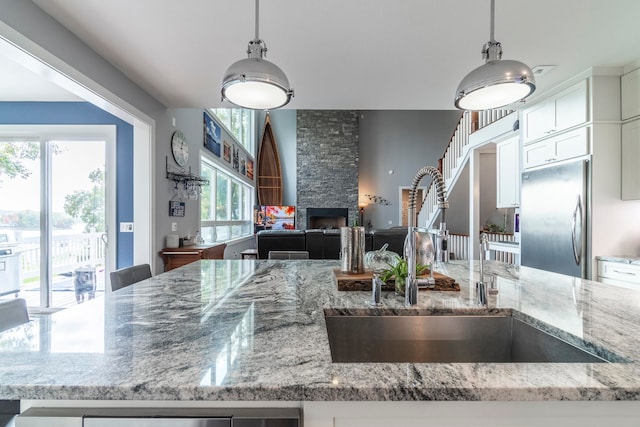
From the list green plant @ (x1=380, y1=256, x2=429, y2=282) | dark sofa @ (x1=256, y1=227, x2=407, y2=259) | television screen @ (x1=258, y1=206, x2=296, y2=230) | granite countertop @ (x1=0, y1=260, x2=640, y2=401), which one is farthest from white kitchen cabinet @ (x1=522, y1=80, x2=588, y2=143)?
television screen @ (x1=258, y1=206, x2=296, y2=230)

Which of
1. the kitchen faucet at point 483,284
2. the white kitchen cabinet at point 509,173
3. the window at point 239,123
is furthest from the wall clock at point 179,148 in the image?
the white kitchen cabinet at point 509,173

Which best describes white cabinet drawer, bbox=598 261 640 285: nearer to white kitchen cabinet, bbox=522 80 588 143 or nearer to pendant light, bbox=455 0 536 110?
white kitchen cabinet, bbox=522 80 588 143

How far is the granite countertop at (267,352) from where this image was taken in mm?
540

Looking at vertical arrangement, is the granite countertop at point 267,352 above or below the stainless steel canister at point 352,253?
below

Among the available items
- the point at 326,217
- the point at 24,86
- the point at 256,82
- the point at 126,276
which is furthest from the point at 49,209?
the point at 326,217

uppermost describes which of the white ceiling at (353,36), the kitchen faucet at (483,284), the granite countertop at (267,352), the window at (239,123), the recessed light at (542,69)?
the window at (239,123)

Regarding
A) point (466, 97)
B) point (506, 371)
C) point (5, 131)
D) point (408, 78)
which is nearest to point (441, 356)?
point (506, 371)

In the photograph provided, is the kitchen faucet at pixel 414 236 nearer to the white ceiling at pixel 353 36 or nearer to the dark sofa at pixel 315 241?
the white ceiling at pixel 353 36

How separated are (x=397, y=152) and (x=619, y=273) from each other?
25.9ft

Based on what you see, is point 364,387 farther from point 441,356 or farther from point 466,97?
point 466,97

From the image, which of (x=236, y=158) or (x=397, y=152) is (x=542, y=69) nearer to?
(x=236, y=158)

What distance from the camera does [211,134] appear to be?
5.03 metres

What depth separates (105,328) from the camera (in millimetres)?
832

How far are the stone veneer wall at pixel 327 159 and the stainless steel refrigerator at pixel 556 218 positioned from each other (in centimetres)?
648
